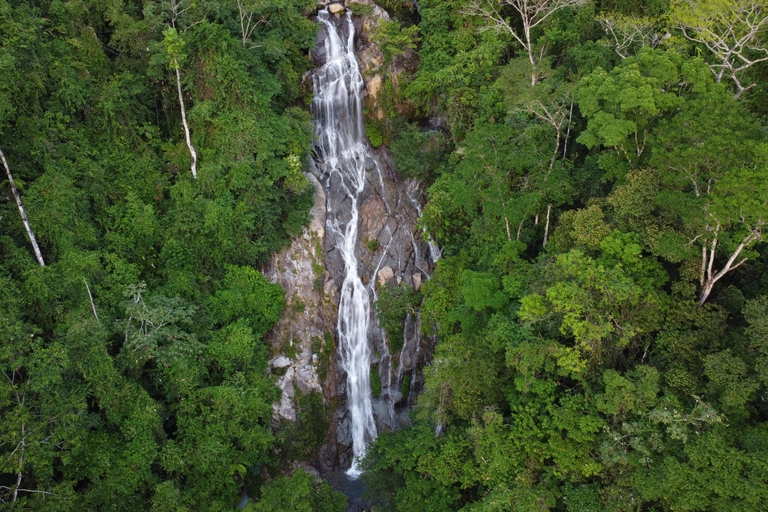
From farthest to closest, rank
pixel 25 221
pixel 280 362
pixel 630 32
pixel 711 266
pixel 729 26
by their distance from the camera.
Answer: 1. pixel 280 362
2. pixel 630 32
3. pixel 25 221
4. pixel 729 26
5. pixel 711 266

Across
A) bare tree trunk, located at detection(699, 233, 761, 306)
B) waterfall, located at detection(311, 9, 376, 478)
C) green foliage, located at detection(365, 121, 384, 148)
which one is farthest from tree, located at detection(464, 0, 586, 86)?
bare tree trunk, located at detection(699, 233, 761, 306)

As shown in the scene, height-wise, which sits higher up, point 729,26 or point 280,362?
point 729,26

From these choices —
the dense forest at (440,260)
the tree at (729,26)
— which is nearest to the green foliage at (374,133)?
the dense forest at (440,260)

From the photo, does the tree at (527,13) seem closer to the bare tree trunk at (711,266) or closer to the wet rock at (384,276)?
the bare tree trunk at (711,266)

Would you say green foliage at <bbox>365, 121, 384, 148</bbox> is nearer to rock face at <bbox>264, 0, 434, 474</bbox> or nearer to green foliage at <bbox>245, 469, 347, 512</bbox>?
rock face at <bbox>264, 0, 434, 474</bbox>

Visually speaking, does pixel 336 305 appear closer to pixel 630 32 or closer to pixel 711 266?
pixel 711 266

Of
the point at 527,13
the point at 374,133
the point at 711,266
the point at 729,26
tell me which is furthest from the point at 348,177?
the point at 711,266

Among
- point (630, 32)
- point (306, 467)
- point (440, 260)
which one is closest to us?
point (630, 32)
